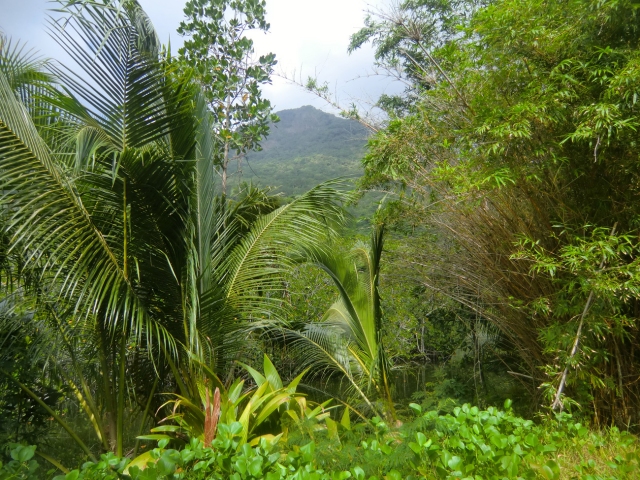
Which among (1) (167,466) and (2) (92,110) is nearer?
(1) (167,466)

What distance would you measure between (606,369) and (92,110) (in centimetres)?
415

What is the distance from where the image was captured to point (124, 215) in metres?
3.30

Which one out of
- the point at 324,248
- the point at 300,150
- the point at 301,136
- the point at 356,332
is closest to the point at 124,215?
the point at 324,248

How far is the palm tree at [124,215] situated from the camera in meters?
2.94

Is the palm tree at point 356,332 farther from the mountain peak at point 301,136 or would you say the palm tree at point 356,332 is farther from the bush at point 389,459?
the mountain peak at point 301,136

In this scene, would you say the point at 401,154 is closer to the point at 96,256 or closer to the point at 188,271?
the point at 188,271

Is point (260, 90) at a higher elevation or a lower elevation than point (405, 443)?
higher

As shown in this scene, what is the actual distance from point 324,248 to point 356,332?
89 centimetres

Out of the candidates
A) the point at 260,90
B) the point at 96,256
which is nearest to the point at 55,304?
the point at 96,256

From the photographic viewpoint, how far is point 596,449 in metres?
2.71

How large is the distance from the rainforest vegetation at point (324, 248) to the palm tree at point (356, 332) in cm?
3

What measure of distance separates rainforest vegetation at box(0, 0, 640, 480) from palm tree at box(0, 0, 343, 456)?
0.02 meters

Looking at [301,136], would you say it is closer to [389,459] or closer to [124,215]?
[124,215]

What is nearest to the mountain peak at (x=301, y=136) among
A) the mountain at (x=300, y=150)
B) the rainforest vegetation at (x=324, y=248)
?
the mountain at (x=300, y=150)
